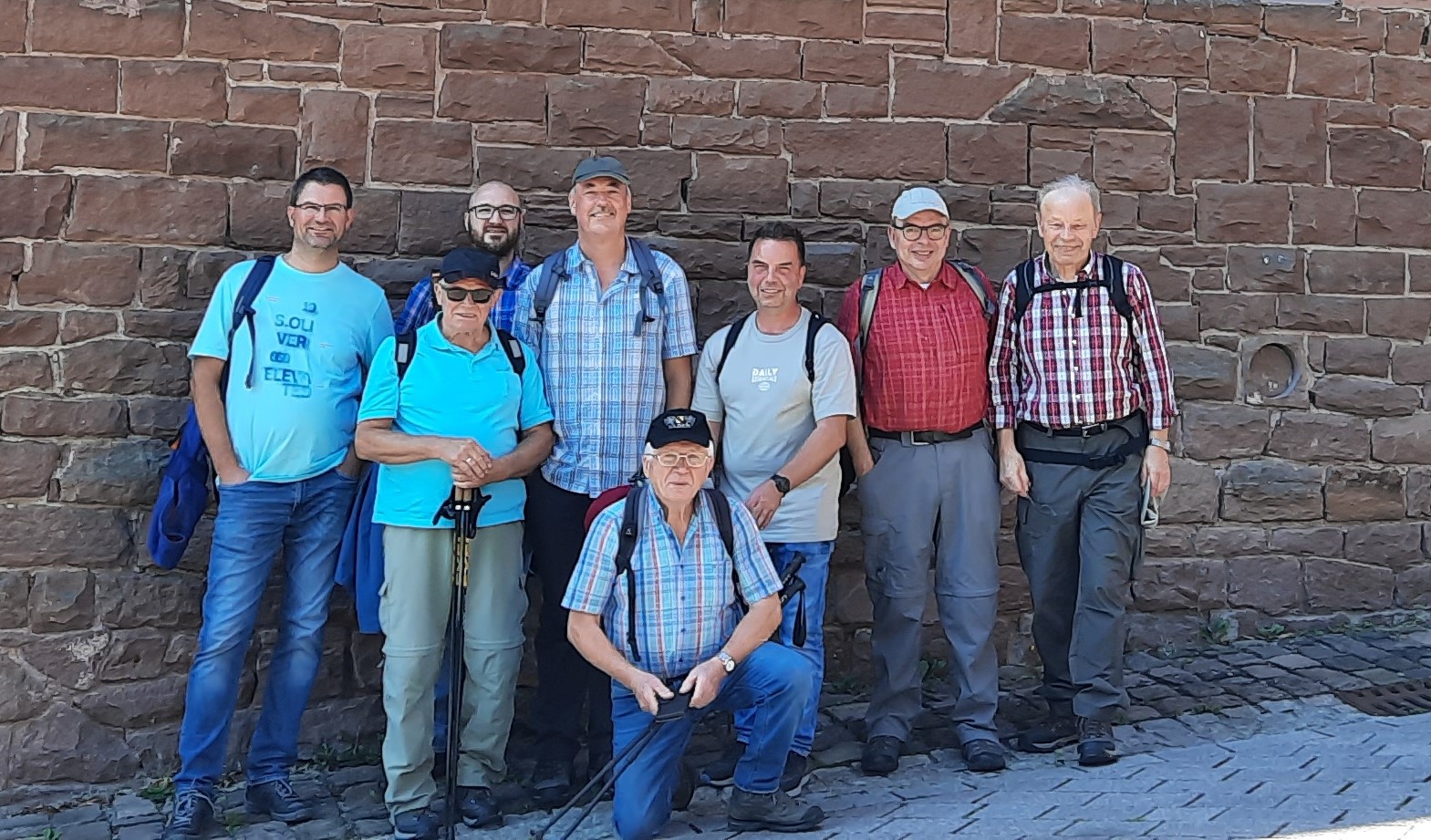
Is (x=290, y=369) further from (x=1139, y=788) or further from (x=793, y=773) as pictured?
(x=1139, y=788)

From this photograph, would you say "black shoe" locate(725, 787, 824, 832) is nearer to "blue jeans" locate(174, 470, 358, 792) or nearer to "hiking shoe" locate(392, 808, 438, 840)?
"hiking shoe" locate(392, 808, 438, 840)

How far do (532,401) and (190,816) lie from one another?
1.59 meters

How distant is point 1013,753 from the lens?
446 centimetres

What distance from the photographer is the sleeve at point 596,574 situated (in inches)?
146

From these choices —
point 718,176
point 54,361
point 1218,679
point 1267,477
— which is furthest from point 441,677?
point 1267,477

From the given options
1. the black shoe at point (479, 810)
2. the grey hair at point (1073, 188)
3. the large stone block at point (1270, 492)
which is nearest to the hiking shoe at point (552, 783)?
the black shoe at point (479, 810)

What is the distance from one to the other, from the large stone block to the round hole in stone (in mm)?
288

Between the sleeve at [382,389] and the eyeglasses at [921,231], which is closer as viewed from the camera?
the sleeve at [382,389]

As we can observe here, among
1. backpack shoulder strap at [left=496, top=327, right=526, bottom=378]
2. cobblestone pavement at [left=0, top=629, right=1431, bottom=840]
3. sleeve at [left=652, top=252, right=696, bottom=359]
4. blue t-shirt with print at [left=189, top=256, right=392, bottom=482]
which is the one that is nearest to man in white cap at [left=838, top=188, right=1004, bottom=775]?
cobblestone pavement at [left=0, top=629, right=1431, bottom=840]

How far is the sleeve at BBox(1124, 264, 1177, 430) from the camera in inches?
173

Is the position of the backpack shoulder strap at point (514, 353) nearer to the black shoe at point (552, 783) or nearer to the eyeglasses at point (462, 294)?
the eyeglasses at point (462, 294)

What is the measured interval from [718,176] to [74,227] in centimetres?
228

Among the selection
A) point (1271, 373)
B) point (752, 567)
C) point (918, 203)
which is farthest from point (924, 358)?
point (1271, 373)

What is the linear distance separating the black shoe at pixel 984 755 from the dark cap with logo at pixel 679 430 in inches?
56.7
